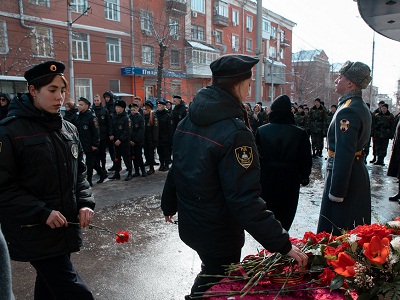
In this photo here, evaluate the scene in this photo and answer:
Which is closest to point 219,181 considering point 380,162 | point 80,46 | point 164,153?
point 164,153

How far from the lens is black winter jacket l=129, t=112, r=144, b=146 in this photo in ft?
28.7

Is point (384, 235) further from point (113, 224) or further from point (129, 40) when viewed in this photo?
point (129, 40)

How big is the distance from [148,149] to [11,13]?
15685 mm

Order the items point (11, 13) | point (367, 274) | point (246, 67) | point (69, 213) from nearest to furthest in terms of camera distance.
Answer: point (367, 274) → point (246, 67) → point (69, 213) → point (11, 13)

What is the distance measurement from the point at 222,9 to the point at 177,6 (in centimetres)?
843

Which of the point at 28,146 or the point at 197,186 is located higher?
the point at 28,146

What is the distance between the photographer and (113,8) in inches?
1005

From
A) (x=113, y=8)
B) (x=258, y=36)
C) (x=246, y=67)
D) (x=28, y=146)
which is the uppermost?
(x=113, y=8)

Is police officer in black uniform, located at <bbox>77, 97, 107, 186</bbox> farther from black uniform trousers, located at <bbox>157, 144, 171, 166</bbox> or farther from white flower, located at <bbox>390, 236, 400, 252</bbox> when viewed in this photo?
white flower, located at <bbox>390, 236, 400, 252</bbox>

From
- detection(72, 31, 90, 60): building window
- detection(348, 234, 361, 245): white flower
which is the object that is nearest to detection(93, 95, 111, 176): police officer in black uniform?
detection(348, 234, 361, 245): white flower

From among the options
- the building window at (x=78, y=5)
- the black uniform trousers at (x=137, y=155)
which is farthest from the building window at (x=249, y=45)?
the black uniform trousers at (x=137, y=155)

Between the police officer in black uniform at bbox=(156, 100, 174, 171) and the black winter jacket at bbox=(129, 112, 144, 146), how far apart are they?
3.54 ft

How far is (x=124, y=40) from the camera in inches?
1043

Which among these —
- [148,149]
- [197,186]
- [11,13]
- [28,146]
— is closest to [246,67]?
[197,186]
